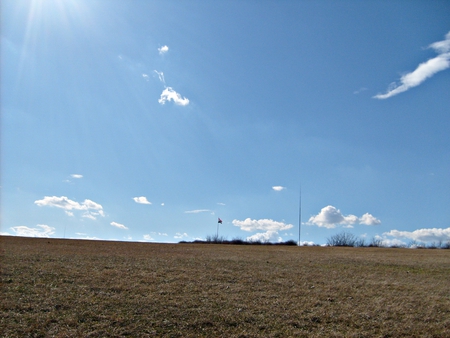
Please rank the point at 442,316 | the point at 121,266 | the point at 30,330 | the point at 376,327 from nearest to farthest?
the point at 30,330 → the point at 376,327 → the point at 442,316 → the point at 121,266

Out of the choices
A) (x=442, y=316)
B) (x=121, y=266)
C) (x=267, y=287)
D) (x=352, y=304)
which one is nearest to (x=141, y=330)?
(x=267, y=287)

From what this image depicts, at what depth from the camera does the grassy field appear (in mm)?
8625

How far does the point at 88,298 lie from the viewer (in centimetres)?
1022

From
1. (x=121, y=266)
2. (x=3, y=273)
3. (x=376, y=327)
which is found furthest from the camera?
(x=121, y=266)

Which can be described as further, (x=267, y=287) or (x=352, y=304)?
(x=267, y=287)

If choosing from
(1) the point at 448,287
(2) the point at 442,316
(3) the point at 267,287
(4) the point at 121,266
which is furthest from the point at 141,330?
(1) the point at 448,287

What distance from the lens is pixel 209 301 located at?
417 inches

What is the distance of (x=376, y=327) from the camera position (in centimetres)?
927

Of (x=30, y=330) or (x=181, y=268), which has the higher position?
(x=181, y=268)

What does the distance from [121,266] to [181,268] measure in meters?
2.54

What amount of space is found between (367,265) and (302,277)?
6.37m

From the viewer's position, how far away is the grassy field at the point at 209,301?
862 centimetres

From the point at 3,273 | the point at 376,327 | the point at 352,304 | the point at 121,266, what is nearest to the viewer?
the point at 376,327

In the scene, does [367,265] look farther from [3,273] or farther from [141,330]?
[3,273]
